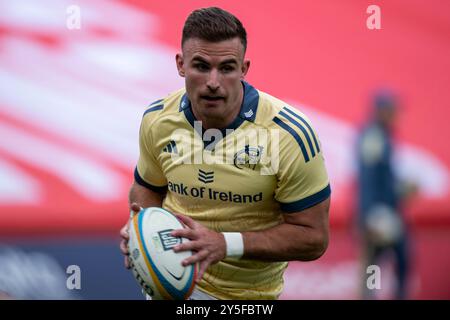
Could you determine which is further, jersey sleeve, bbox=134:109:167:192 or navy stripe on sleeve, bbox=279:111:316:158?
jersey sleeve, bbox=134:109:167:192

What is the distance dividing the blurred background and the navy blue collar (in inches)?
122

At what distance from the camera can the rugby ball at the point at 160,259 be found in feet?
12.6

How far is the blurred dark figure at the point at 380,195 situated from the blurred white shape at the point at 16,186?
2.80 m

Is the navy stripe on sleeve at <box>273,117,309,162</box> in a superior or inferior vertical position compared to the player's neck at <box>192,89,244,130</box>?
inferior

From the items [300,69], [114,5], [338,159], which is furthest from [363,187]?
[114,5]

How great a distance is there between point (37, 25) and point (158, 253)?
13.5 feet

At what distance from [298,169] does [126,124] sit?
3516 mm

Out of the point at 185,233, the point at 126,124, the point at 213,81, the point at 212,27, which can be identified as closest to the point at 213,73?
the point at 213,81

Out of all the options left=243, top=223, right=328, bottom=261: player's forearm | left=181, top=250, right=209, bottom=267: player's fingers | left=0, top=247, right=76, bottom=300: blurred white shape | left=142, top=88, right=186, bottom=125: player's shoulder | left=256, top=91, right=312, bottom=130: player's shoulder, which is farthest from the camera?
left=0, top=247, right=76, bottom=300: blurred white shape

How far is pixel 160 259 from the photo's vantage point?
3.85 meters

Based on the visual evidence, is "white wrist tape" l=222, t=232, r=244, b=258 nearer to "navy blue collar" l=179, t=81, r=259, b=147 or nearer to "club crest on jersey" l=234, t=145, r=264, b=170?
"club crest on jersey" l=234, t=145, r=264, b=170

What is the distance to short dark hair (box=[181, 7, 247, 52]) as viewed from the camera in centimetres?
405

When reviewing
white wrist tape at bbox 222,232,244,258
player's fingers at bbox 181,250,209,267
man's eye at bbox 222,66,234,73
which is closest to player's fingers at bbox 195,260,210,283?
player's fingers at bbox 181,250,209,267
